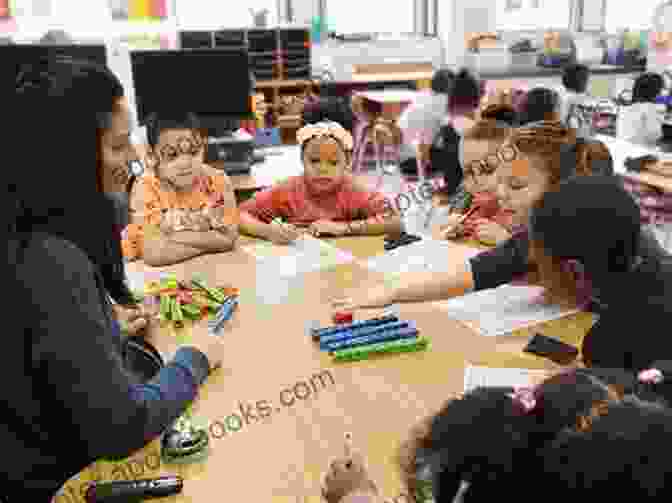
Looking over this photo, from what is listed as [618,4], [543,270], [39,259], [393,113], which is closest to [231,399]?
[39,259]

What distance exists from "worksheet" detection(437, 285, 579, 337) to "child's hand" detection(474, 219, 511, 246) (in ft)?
1.36

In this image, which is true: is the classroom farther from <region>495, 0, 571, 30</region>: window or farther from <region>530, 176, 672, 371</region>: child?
<region>495, 0, 571, 30</region>: window

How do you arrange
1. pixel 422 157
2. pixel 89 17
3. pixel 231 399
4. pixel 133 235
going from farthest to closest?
pixel 89 17 → pixel 422 157 → pixel 133 235 → pixel 231 399

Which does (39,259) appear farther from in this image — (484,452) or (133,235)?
(133,235)

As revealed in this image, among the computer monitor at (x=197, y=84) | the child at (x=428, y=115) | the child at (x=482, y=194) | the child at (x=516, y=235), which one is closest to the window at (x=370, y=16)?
the child at (x=428, y=115)

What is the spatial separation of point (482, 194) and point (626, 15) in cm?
648

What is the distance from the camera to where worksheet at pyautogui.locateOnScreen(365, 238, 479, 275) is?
1.97 m

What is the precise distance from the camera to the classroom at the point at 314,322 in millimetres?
739

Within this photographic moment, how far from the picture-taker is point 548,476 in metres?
0.66

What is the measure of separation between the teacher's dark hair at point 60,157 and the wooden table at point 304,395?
38 cm

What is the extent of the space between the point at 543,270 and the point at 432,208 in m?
1.90

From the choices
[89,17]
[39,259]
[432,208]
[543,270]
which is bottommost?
[432,208]

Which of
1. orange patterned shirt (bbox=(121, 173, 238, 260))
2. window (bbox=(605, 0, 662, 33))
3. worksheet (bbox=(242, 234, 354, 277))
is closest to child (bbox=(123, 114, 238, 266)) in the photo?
orange patterned shirt (bbox=(121, 173, 238, 260))

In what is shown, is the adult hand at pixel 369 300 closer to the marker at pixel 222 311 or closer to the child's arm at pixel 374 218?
the marker at pixel 222 311
